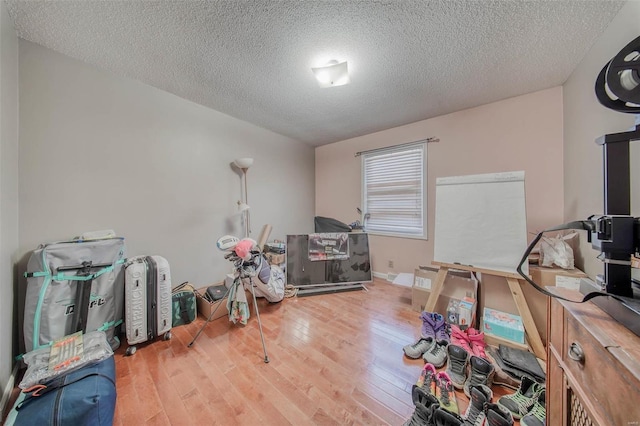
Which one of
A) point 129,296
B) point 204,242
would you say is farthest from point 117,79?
point 129,296

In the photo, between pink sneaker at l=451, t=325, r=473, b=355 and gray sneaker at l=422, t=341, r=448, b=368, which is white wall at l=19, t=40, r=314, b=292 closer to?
gray sneaker at l=422, t=341, r=448, b=368

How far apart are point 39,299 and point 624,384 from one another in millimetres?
2735

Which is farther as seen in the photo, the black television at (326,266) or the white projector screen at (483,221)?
the black television at (326,266)

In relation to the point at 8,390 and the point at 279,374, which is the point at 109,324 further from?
the point at 279,374

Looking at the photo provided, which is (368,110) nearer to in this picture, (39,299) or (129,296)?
(129,296)

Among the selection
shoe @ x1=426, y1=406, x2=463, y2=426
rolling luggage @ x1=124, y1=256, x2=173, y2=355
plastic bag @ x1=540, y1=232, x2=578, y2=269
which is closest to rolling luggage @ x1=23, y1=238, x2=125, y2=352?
rolling luggage @ x1=124, y1=256, x2=173, y2=355

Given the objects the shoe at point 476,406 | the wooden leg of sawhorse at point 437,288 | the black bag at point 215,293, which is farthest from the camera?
the black bag at point 215,293

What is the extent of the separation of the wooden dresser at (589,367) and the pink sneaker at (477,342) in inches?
29.4

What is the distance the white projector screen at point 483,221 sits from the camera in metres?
1.69

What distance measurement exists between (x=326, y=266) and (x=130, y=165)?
8.03ft

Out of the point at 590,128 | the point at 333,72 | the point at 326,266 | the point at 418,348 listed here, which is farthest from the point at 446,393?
the point at 333,72

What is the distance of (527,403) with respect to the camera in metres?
1.17

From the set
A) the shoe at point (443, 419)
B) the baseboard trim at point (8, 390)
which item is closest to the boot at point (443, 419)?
the shoe at point (443, 419)

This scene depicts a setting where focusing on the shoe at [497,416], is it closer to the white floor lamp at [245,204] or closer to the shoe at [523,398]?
the shoe at [523,398]
